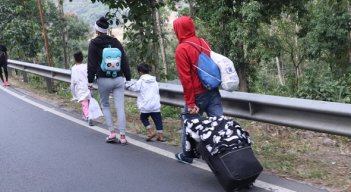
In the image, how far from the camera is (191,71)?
189 inches

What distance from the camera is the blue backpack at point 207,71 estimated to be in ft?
15.7

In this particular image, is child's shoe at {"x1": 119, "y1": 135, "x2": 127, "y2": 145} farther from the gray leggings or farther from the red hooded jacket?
the red hooded jacket

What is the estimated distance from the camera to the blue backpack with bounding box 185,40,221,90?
15.7 ft

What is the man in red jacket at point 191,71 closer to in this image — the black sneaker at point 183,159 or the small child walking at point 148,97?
the black sneaker at point 183,159

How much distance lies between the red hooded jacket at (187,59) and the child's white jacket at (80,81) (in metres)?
3.76

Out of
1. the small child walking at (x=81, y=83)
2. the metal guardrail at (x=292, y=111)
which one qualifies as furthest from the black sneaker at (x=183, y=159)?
the small child walking at (x=81, y=83)

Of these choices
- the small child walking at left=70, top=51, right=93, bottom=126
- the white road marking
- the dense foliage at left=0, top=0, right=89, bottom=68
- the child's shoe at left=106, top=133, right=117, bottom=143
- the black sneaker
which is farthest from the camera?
the dense foliage at left=0, top=0, right=89, bottom=68

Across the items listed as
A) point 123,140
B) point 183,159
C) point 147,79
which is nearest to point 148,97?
point 147,79

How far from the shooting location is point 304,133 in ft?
20.5

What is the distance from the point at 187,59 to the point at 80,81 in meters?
4.00

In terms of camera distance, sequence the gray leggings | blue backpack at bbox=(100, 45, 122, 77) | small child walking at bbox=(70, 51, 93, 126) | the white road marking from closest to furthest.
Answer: the white road marking → blue backpack at bbox=(100, 45, 122, 77) → the gray leggings → small child walking at bbox=(70, 51, 93, 126)

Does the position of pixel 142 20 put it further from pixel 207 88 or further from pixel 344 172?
pixel 344 172

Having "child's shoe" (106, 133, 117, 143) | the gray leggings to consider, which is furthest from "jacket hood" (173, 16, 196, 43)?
"child's shoe" (106, 133, 117, 143)

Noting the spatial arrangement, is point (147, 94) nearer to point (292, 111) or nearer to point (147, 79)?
point (147, 79)
